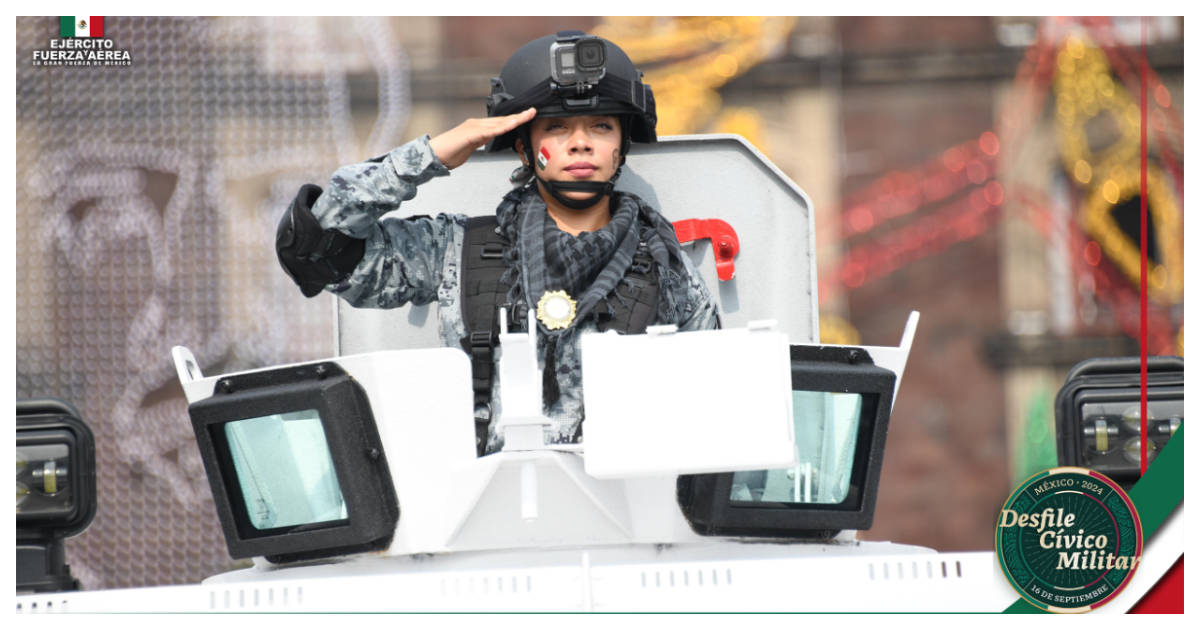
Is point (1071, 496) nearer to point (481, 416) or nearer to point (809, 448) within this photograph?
point (809, 448)

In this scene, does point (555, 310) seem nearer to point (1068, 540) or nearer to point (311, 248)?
point (311, 248)

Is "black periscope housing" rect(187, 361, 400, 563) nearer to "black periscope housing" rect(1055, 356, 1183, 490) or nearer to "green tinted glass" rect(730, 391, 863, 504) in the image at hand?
"green tinted glass" rect(730, 391, 863, 504)

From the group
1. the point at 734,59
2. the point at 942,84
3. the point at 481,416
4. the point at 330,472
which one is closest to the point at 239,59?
the point at 734,59

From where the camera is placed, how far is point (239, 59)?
618cm

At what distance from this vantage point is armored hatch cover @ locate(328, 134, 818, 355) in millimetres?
3482

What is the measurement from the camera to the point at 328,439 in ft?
7.58

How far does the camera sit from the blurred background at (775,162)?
6273 mm

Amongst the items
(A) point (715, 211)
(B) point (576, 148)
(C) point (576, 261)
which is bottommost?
(C) point (576, 261)

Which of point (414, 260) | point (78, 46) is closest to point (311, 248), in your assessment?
point (414, 260)

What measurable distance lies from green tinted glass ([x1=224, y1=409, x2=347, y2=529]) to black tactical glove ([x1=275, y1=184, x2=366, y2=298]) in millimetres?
521

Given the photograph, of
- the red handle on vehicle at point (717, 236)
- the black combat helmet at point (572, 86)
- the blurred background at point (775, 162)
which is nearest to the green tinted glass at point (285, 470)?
the black combat helmet at point (572, 86)

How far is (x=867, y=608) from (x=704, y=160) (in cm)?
164

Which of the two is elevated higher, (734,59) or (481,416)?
(734,59)

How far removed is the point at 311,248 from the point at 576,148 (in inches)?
25.1
